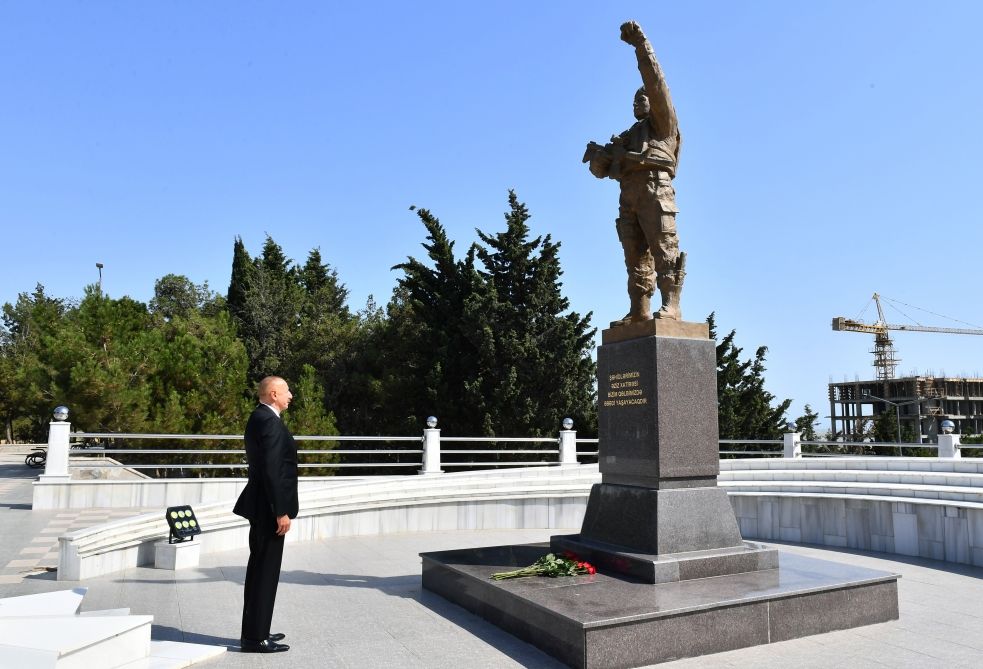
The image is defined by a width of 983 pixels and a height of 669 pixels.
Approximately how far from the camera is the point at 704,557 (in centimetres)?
611

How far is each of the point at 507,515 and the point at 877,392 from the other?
10747 cm

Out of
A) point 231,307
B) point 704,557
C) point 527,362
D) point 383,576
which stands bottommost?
point 383,576

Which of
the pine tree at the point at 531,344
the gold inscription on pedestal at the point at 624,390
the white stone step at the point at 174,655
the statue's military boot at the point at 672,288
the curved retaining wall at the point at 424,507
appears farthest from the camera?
the pine tree at the point at 531,344

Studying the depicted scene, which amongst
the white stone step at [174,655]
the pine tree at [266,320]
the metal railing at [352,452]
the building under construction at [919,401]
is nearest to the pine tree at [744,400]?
the metal railing at [352,452]

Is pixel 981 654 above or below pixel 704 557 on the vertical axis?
below

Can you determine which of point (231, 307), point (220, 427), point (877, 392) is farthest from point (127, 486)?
point (877, 392)

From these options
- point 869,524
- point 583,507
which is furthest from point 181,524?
point 869,524

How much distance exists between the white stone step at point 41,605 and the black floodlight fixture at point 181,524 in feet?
8.34

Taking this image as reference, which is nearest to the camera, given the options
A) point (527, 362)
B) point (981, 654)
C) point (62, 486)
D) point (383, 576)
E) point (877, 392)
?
point (981, 654)

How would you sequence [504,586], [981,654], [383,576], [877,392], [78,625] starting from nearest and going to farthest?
[78,625] < [981,654] < [504,586] < [383,576] < [877,392]

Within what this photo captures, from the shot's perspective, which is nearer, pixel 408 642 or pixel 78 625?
pixel 78 625

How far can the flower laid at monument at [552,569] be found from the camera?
6047 mm

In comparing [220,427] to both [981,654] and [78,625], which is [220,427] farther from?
[981,654]

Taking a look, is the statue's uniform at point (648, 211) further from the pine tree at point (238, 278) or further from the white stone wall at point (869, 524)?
the pine tree at point (238, 278)
